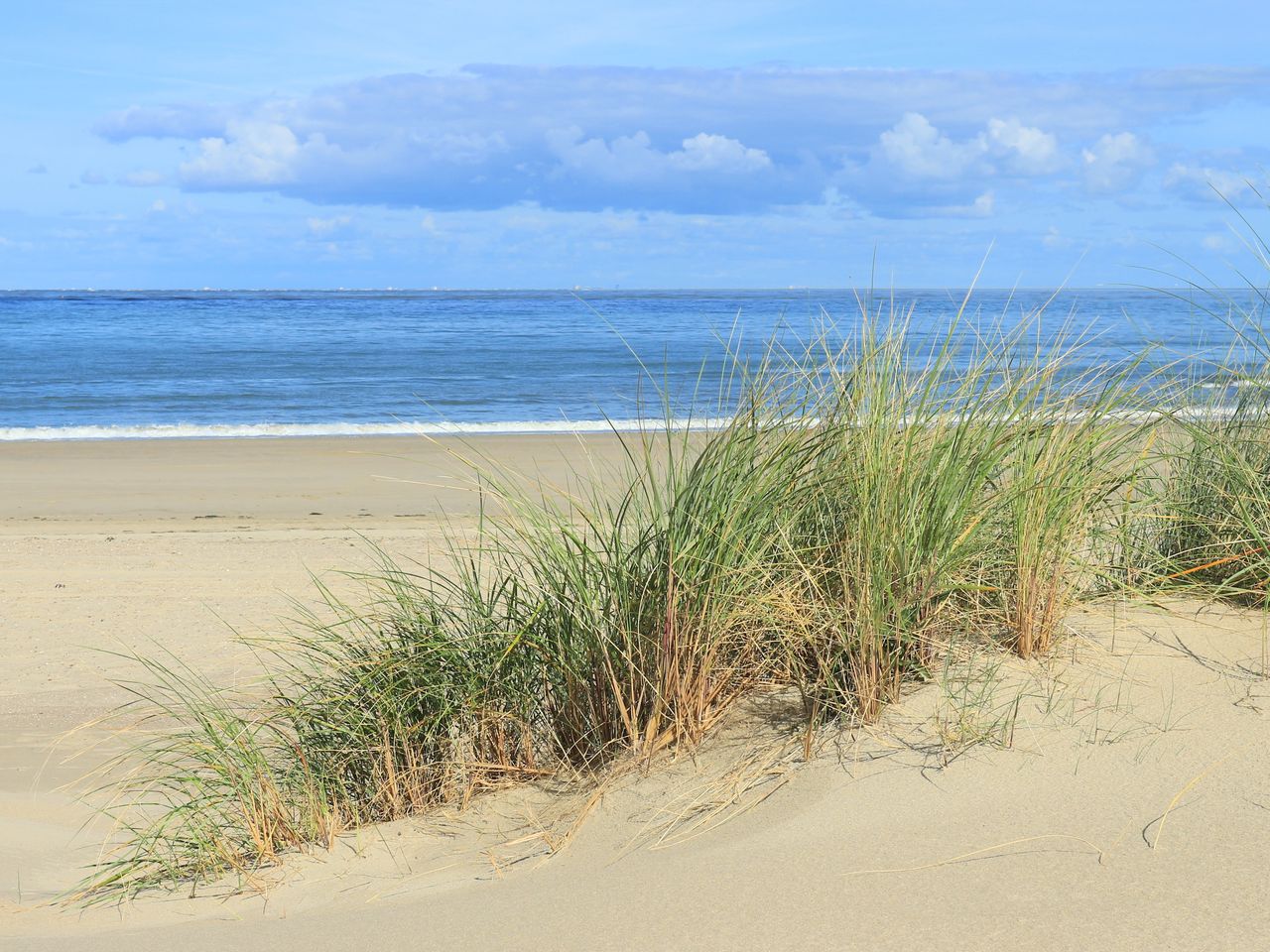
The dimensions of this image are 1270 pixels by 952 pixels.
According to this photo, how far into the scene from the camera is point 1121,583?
3.45 metres

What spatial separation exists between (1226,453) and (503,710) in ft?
8.50

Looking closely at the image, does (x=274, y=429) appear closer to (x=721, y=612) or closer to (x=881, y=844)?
(x=721, y=612)

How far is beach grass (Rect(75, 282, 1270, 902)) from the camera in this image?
10.0 ft

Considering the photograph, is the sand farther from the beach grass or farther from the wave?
the wave

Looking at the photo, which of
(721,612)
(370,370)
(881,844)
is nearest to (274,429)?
(370,370)

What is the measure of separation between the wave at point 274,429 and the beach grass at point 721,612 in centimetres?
1384

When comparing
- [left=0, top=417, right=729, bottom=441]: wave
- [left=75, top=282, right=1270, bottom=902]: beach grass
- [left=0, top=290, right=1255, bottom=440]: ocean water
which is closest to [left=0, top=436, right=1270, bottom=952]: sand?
[left=75, top=282, right=1270, bottom=902]: beach grass

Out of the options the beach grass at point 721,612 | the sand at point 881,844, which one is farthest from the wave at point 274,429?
the sand at point 881,844

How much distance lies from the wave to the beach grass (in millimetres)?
13844

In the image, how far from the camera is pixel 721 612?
3066 millimetres

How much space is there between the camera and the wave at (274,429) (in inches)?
698

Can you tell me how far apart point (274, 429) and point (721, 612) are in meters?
16.8

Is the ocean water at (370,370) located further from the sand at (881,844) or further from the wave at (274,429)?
the sand at (881,844)

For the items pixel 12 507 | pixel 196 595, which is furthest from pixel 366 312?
pixel 196 595
